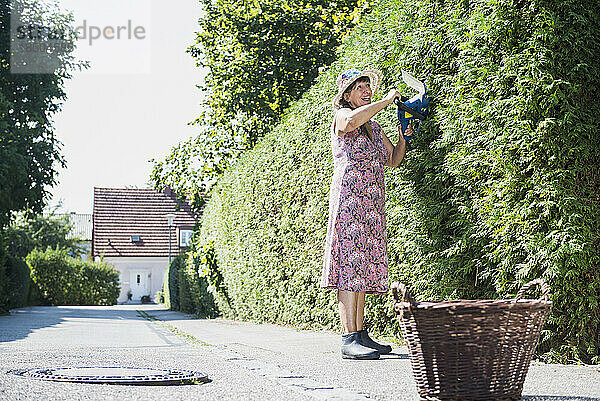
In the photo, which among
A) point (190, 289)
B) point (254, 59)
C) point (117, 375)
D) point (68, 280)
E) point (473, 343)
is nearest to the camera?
point (473, 343)

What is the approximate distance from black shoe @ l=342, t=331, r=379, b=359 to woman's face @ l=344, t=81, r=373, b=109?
5.16 ft

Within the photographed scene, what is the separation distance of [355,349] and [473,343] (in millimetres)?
1817

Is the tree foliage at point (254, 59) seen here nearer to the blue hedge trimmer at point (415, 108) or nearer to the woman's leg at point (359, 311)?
the blue hedge trimmer at point (415, 108)

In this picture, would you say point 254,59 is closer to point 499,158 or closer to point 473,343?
point 499,158

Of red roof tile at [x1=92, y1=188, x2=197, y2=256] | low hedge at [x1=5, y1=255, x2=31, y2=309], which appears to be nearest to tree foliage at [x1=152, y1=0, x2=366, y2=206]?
low hedge at [x1=5, y1=255, x2=31, y2=309]

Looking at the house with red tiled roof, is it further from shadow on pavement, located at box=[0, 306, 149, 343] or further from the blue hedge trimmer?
the blue hedge trimmer

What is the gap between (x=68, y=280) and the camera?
31391 mm

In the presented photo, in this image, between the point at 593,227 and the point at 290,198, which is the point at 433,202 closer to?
the point at 593,227

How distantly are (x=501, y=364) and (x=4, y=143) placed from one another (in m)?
17.3

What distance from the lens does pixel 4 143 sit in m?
18.0

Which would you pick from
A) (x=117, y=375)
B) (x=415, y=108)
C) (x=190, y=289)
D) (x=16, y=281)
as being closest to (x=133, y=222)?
(x=16, y=281)

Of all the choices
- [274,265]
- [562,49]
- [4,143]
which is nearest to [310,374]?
[562,49]

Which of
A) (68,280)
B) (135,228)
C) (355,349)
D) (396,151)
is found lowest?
(355,349)

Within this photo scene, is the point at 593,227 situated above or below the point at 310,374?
above
